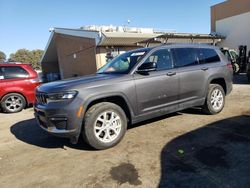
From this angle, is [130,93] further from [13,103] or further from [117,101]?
[13,103]

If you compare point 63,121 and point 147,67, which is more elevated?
point 147,67

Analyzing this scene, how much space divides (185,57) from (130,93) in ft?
6.09

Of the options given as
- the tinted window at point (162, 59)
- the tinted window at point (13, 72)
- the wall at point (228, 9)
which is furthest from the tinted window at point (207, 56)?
the wall at point (228, 9)

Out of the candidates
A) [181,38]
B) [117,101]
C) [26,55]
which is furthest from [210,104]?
[26,55]

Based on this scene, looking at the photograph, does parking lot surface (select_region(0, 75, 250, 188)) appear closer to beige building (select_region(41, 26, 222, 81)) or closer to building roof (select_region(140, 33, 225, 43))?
beige building (select_region(41, 26, 222, 81))

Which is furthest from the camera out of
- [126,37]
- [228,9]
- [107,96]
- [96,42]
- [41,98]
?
[228,9]

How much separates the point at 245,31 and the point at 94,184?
2696 centimetres

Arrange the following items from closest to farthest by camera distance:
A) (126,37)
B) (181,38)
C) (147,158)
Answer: (147,158)
(126,37)
(181,38)

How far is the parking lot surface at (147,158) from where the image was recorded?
3299mm

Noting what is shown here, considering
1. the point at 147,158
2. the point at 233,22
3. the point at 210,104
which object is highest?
the point at 233,22

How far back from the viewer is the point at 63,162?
4.05 meters

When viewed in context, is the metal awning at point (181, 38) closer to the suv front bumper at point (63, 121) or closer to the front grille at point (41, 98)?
the front grille at point (41, 98)

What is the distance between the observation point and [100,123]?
439 cm

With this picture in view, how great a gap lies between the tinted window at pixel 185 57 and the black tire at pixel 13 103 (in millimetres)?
6040
